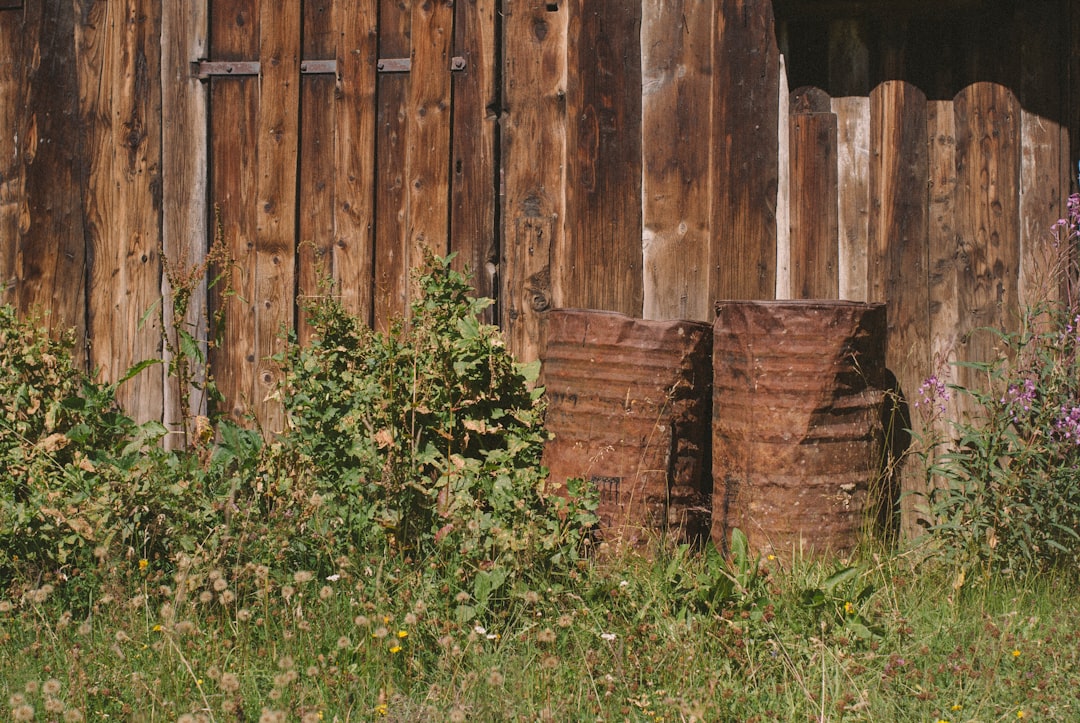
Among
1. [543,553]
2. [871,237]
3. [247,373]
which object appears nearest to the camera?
[543,553]

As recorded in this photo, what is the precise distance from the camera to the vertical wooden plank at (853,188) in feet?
13.8

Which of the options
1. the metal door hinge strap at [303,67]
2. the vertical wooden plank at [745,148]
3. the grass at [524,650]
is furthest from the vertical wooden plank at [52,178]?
the vertical wooden plank at [745,148]

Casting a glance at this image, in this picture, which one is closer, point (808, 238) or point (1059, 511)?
point (1059, 511)

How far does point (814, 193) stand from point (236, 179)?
8.22 ft

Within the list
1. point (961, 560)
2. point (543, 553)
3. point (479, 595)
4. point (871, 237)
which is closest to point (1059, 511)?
point (961, 560)

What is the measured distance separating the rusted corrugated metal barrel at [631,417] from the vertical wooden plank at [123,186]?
2.03 metres

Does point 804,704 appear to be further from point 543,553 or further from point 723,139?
point 723,139

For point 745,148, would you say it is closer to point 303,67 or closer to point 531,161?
point 531,161

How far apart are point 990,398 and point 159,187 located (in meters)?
3.61

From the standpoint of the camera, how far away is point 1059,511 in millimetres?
3516

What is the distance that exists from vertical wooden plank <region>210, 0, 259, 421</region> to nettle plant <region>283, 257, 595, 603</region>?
574mm

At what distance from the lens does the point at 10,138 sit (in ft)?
15.9

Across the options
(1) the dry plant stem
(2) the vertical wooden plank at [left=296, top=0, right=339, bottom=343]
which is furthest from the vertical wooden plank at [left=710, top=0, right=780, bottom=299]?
(1) the dry plant stem

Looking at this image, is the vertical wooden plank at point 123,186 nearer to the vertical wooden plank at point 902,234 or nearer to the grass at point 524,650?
the grass at point 524,650
